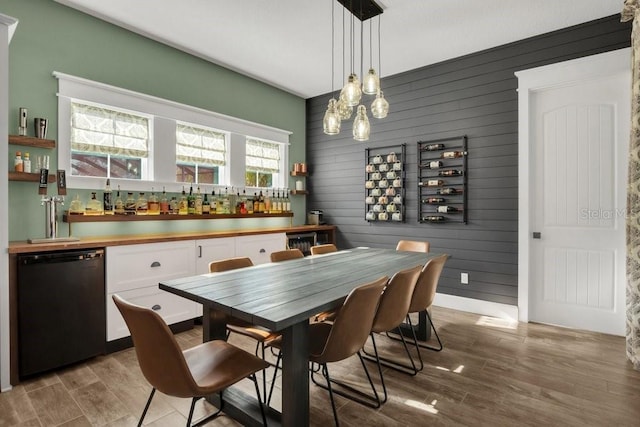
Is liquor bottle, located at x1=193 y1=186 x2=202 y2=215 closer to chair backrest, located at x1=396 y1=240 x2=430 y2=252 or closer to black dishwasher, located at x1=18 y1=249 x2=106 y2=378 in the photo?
black dishwasher, located at x1=18 y1=249 x2=106 y2=378

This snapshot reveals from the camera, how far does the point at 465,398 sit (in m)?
2.19

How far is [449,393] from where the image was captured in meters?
2.25

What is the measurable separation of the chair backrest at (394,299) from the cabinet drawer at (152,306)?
2.00 meters

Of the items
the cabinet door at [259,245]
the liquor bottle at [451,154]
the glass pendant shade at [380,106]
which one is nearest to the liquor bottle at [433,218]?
the liquor bottle at [451,154]

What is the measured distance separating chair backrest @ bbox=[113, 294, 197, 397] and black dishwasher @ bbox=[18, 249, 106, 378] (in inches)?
59.2

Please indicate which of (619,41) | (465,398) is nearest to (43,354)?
(465,398)

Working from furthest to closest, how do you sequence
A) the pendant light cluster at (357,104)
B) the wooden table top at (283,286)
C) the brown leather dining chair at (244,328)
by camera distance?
1. the pendant light cluster at (357,104)
2. the brown leather dining chair at (244,328)
3. the wooden table top at (283,286)

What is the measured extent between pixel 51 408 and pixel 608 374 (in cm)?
377

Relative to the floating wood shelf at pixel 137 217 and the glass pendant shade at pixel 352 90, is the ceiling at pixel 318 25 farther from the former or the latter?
the floating wood shelf at pixel 137 217

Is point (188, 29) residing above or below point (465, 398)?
above

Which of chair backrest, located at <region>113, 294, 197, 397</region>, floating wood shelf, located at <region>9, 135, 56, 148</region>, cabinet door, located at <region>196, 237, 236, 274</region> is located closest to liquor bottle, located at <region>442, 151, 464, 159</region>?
→ cabinet door, located at <region>196, 237, 236, 274</region>

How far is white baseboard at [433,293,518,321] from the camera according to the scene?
3734mm

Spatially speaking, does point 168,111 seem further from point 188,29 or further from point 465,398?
point 465,398

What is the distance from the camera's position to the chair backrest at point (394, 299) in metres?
2.04
